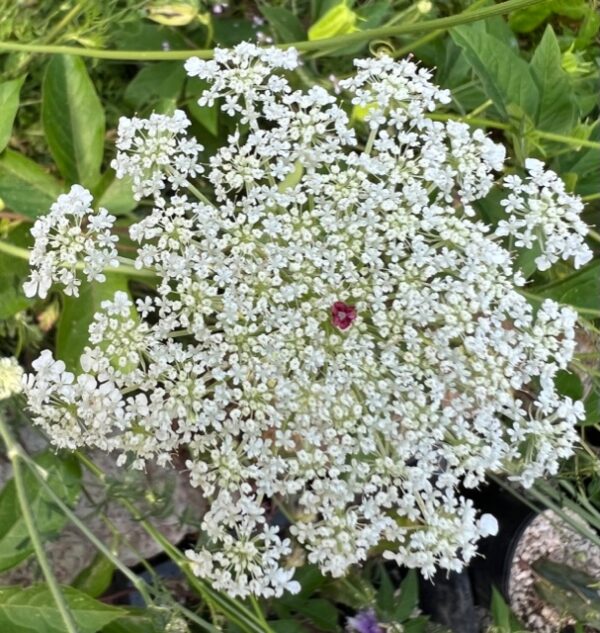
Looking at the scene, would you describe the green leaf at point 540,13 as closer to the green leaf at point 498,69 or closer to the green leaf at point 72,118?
the green leaf at point 498,69

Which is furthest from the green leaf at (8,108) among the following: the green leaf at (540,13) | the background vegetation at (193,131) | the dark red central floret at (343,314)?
the green leaf at (540,13)

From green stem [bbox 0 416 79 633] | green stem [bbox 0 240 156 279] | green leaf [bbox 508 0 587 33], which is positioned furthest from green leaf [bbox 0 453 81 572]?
green leaf [bbox 508 0 587 33]

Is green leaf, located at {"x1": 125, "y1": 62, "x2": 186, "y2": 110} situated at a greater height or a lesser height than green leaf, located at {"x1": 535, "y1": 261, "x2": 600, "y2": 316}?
greater

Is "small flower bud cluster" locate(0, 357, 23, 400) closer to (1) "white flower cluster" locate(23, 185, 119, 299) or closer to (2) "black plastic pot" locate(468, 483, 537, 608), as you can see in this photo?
(1) "white flower cluster" locate(23, 185, 119, 299)

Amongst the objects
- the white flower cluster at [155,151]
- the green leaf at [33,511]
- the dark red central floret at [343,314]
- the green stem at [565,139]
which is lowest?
the green leaf at [33,511]

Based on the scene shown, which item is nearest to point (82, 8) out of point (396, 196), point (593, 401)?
point (396, 196)

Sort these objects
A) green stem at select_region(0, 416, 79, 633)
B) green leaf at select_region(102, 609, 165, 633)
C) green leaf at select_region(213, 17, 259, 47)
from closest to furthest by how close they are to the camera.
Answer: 1. green stem at select_region(0, 416, 79, 633)
2. green leaf at select_region(102, 609, 165, 633)
3. green leaf at select_region(213, 17, 259, 47)

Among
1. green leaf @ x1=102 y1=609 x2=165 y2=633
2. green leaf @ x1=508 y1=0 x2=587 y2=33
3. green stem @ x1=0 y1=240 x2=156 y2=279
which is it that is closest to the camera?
green stem @ x1=0 y1=240 x2=156 y2=279
